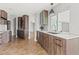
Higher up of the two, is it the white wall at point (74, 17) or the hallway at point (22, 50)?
the white wall at point (74, 17)

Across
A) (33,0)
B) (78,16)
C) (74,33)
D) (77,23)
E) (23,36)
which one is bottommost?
(23,36)

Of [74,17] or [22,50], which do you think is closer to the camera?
[74,17]

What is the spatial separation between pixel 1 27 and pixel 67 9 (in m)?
4.75

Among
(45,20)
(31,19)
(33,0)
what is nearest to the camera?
(33,0)

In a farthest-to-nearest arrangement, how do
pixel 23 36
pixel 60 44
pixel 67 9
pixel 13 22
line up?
1. pixel 13 22
2. pixel 23 36
3. pixel 67 9
4. pixel 60 44

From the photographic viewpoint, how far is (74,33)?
3529 mm

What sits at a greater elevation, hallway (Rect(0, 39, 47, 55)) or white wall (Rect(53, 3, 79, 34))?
white wall (Rect(53, 3, 79, 34))

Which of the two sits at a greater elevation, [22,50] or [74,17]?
[74,17]

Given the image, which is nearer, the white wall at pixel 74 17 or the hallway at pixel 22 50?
the white wall at pixel 74 17

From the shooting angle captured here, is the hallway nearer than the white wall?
No

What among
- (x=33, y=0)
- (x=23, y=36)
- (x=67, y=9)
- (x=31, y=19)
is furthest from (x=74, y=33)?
(x=31, y=19)

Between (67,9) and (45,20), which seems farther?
(45,20)

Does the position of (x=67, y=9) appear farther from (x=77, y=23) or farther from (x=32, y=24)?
(x=32, y=24)

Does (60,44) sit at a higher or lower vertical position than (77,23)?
lower
